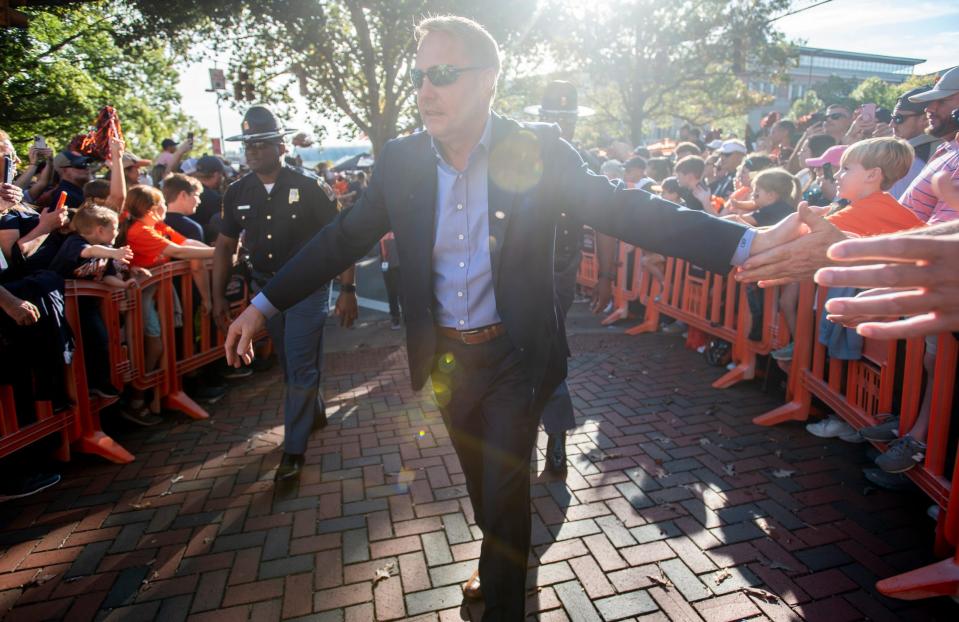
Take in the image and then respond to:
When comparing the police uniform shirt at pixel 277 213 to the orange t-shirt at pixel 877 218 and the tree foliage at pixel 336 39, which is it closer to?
the orange t-shirt at pixel 877 218

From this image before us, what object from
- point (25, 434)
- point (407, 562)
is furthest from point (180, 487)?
point (407, 562)

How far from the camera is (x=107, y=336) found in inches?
168

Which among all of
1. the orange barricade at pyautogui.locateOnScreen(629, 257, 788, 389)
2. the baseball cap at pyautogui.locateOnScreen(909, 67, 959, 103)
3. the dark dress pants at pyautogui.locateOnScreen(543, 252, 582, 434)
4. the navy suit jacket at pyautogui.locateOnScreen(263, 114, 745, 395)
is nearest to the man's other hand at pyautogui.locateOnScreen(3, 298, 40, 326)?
the navy suit jacket at pyautogui.locateOnScreen(263, 114, 745, 395)

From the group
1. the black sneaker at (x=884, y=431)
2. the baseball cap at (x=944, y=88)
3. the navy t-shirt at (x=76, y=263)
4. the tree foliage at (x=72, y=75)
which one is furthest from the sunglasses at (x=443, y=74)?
the tree foliage at (x=72, y=75)

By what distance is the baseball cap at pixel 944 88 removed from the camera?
188 inches

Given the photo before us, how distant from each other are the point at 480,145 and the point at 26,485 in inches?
145

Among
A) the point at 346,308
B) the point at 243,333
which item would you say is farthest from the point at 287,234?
the point at 243,333

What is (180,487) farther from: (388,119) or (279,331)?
(388,119)

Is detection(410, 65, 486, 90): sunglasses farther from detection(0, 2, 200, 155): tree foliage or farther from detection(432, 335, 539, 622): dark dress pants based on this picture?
detection(0, 2, 200, 155): tree foliage

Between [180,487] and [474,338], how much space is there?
262cm

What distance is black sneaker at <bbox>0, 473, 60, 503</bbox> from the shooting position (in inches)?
144

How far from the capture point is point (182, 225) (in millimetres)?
5891

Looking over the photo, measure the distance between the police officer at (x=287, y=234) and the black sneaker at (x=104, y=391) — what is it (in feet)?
4.49

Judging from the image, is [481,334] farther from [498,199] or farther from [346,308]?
[346,308]
